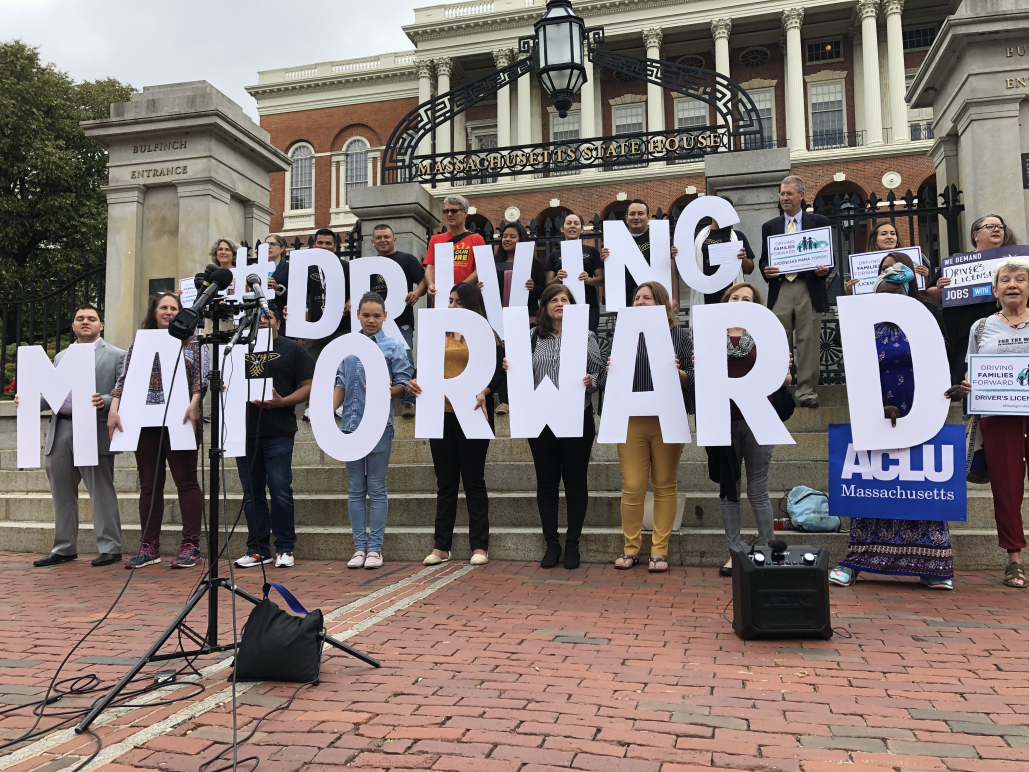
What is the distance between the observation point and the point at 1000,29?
826cm

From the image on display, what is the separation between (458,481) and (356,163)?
138 ft

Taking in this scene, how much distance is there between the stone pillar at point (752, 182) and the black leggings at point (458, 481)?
4.32 meters

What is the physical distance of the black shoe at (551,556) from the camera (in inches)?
245

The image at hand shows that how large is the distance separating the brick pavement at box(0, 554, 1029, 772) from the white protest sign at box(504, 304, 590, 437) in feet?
4.14

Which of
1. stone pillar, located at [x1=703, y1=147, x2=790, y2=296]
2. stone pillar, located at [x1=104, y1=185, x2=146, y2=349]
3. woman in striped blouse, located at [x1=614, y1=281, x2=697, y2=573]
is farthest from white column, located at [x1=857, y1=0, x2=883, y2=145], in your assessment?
woman in striped blouse, located at [x1=614, y1=281, x2=697, y2=573]

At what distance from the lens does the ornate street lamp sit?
29.3 ft

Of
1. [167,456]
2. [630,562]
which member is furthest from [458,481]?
[167,456]

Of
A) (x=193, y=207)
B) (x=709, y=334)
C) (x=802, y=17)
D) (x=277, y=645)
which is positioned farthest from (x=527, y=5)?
(x=277, y=645)

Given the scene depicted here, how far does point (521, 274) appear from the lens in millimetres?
8469

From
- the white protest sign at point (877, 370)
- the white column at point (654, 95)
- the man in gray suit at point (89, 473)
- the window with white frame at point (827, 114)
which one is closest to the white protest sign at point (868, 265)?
the white protest sign at point (877, 370)

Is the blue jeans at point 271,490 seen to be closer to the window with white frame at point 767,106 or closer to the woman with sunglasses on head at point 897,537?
the woman with sunglasses on head at point 897,537

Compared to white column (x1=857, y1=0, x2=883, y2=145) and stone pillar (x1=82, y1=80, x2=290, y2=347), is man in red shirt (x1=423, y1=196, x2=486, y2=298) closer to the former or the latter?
stone pillar (x1=82, y1=80, x2=290, y2=347)

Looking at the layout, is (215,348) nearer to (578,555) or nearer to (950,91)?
(578,555)

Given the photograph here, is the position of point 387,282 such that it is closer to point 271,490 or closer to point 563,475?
point 271,490
